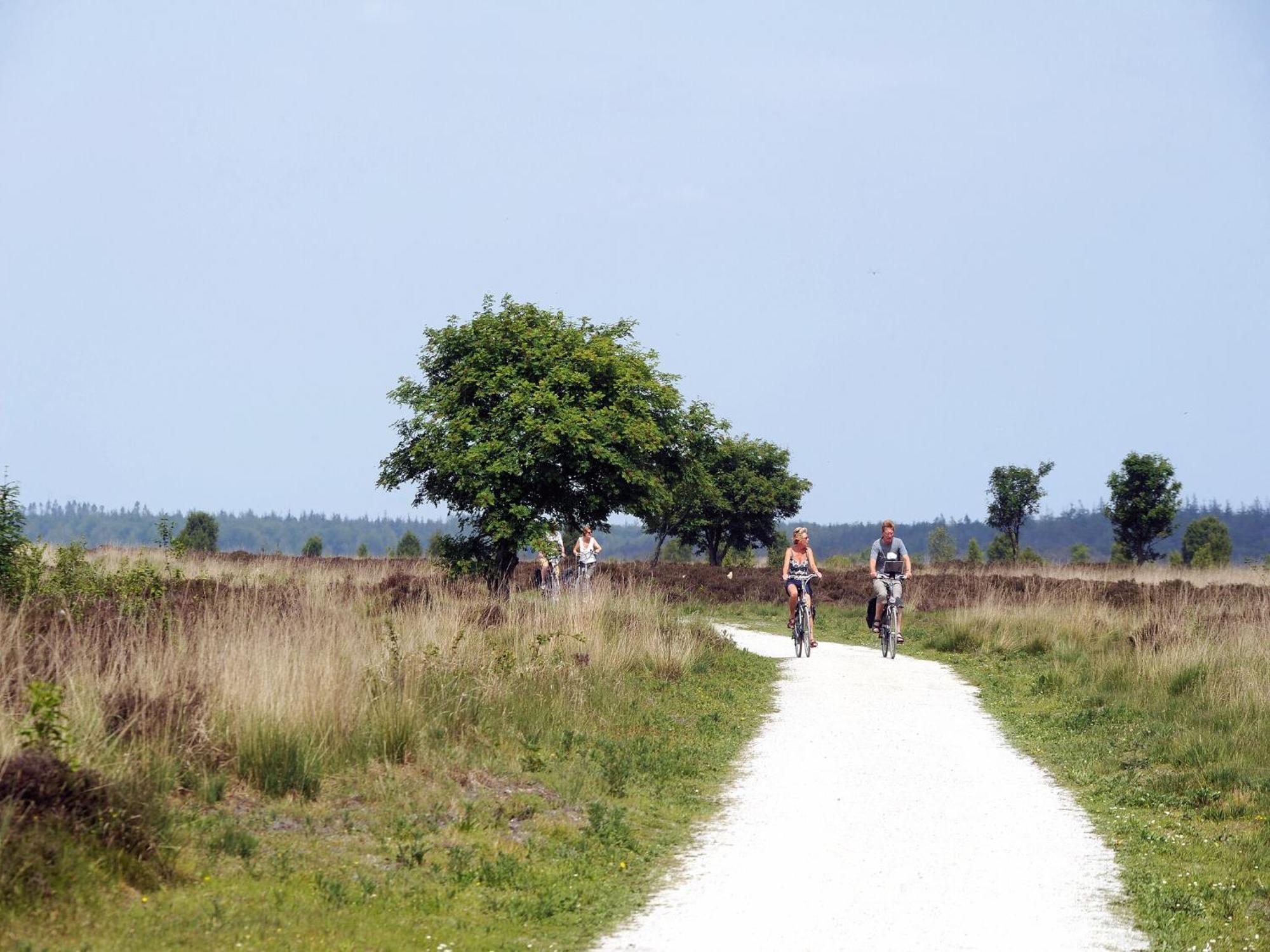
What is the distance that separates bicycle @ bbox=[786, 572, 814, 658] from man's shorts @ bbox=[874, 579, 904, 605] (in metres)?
1.11

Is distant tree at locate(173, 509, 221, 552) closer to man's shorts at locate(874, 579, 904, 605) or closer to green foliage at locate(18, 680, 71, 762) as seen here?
man's shorts at locate(874, 579, 904, 605)

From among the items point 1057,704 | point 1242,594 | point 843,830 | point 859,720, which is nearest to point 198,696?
point 843,830

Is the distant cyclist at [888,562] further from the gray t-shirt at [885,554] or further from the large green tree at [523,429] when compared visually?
the large green tree at [523,429]

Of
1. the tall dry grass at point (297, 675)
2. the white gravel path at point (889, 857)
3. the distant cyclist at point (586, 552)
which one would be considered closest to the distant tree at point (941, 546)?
the distant cyclist at point (586, 552)

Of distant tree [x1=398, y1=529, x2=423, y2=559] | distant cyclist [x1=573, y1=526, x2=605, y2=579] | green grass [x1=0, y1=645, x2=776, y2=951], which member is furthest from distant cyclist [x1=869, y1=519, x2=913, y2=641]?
distant tree [x1=398, y1=529, x2=423, y2=559]

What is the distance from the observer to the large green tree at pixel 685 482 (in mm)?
26172

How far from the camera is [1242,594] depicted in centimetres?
2855

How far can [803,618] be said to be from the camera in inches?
842

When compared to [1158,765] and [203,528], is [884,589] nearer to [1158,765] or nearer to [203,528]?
[1158,765]

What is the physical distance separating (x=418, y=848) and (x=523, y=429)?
→ 16077 millimetres

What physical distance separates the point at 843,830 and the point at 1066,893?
6.36ft

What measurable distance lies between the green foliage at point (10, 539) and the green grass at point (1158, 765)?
457 inches

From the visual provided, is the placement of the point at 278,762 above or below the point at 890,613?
below

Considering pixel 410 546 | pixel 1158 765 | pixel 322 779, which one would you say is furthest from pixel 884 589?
pixel 410 546
